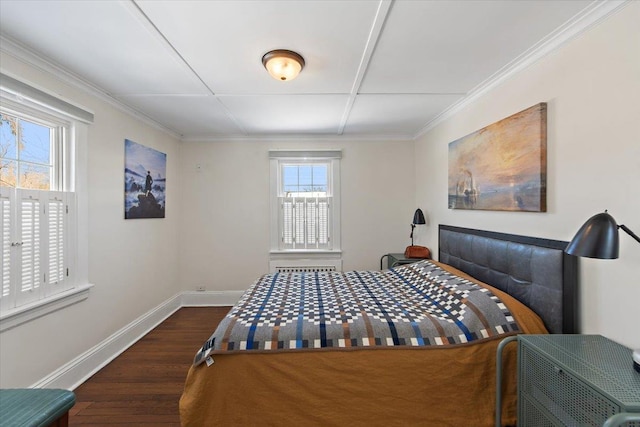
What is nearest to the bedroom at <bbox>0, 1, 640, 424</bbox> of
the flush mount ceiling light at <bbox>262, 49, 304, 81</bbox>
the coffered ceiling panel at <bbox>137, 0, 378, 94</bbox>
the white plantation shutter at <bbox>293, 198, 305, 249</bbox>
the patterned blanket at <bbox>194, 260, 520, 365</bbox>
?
the white plantation shutter at <bbox>293, 198, 305, 249</bbox>

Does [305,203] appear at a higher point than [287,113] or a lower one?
lower

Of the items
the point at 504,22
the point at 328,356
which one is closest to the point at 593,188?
the point at 504,22

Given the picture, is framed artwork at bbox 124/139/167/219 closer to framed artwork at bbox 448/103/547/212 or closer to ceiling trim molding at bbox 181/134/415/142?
ceiling trim molding at bbox 181/134/415/142

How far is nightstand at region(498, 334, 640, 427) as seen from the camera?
110cm

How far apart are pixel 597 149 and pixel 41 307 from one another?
3650 millimetres

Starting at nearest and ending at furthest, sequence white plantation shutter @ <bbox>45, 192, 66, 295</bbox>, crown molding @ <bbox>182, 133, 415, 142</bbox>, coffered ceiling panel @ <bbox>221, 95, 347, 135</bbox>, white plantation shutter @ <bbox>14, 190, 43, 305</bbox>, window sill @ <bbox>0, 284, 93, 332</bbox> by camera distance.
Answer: window sill @ <bbox>0, 284, 93, 332</bbox> → white plantation shutter @ <bbox>14, 190, 43, 305</bbox> → white plantation shutter @ <bbox>45, 192, 66, 295</bbox> → coffered ceiling panel @ <bbox>221, 95, 347, 135</bbox> → crown molding @ <bbox>182, 133, 415, 142</bbox>

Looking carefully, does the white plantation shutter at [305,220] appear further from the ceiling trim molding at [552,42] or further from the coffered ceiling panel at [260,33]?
the ceiling trim molding at [552,42]

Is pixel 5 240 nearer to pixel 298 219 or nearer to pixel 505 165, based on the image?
pixel 298 219

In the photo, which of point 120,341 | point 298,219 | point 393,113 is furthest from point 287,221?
point 120,341

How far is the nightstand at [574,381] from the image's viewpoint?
3.61ft

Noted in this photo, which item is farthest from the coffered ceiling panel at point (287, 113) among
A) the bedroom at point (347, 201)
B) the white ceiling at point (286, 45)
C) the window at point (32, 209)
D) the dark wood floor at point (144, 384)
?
the dark wood floor at point (144, 384)

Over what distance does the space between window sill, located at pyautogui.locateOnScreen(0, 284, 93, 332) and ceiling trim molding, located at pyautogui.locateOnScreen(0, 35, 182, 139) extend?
1.65m

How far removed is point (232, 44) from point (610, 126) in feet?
7.21

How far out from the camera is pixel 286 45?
6.04ft
